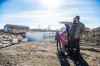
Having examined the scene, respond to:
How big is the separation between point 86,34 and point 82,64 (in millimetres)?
17815

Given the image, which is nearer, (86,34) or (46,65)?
(46,65)

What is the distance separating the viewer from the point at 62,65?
8695 mm

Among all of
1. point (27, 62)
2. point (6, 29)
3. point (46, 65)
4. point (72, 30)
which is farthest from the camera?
point (6, 29)

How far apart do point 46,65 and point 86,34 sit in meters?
18.9

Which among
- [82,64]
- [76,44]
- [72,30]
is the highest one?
[72,30]

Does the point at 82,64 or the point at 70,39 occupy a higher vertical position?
the point at 70,39

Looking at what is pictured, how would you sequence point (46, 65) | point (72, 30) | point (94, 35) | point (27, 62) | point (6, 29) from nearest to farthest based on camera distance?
point (46, 65) → point (27, 62) → point (72, 30) → point (94, 35) → point (6, 29)

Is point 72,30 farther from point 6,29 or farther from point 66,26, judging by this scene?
point 6,29

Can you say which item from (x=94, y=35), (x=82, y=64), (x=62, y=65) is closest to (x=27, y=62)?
(x=62, y=65)

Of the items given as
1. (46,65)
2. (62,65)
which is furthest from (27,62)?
(62,65)

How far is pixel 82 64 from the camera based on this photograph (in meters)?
9.06

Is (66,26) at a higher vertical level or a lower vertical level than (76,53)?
higher

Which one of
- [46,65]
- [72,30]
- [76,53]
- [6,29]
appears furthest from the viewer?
[6,29]

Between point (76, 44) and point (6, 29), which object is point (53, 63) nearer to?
point (76, 44)
